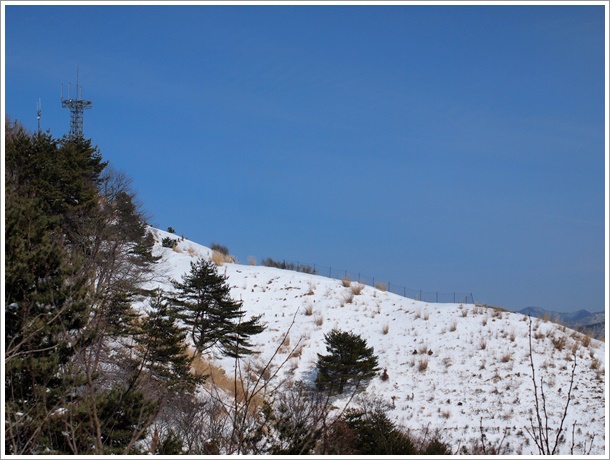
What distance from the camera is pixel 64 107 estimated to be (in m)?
35.8

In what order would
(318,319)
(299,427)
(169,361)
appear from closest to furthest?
(299,427) < (169,361) < (318,319)

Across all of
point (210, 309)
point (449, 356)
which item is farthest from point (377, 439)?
point (210, 309)

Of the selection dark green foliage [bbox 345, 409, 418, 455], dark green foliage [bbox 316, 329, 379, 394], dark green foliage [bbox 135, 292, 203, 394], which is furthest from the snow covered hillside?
dark green foliage [bbox 135, 292, 203, 394]

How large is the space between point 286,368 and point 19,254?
44.4 feet

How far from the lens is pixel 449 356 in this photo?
2109 centimetres

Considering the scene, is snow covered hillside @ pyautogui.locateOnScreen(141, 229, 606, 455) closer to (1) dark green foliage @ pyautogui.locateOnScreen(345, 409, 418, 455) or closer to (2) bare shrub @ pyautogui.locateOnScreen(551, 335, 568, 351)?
(2) bare shrub @ pyautogui.locateOnScreen(551, 335, 568, 351)

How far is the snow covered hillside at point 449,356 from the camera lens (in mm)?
15516

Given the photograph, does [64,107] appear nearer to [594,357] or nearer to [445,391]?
[445,391]

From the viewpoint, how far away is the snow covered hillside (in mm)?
15516

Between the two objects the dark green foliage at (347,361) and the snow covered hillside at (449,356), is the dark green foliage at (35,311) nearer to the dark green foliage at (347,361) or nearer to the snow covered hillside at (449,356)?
the snow covered hillside at (449,356)

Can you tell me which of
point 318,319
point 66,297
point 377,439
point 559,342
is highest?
point 66,297

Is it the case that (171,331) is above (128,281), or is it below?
below

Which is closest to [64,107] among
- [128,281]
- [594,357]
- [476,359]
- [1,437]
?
[128,281]

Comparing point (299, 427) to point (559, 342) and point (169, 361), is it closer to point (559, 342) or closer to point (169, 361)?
point (169, 361)
